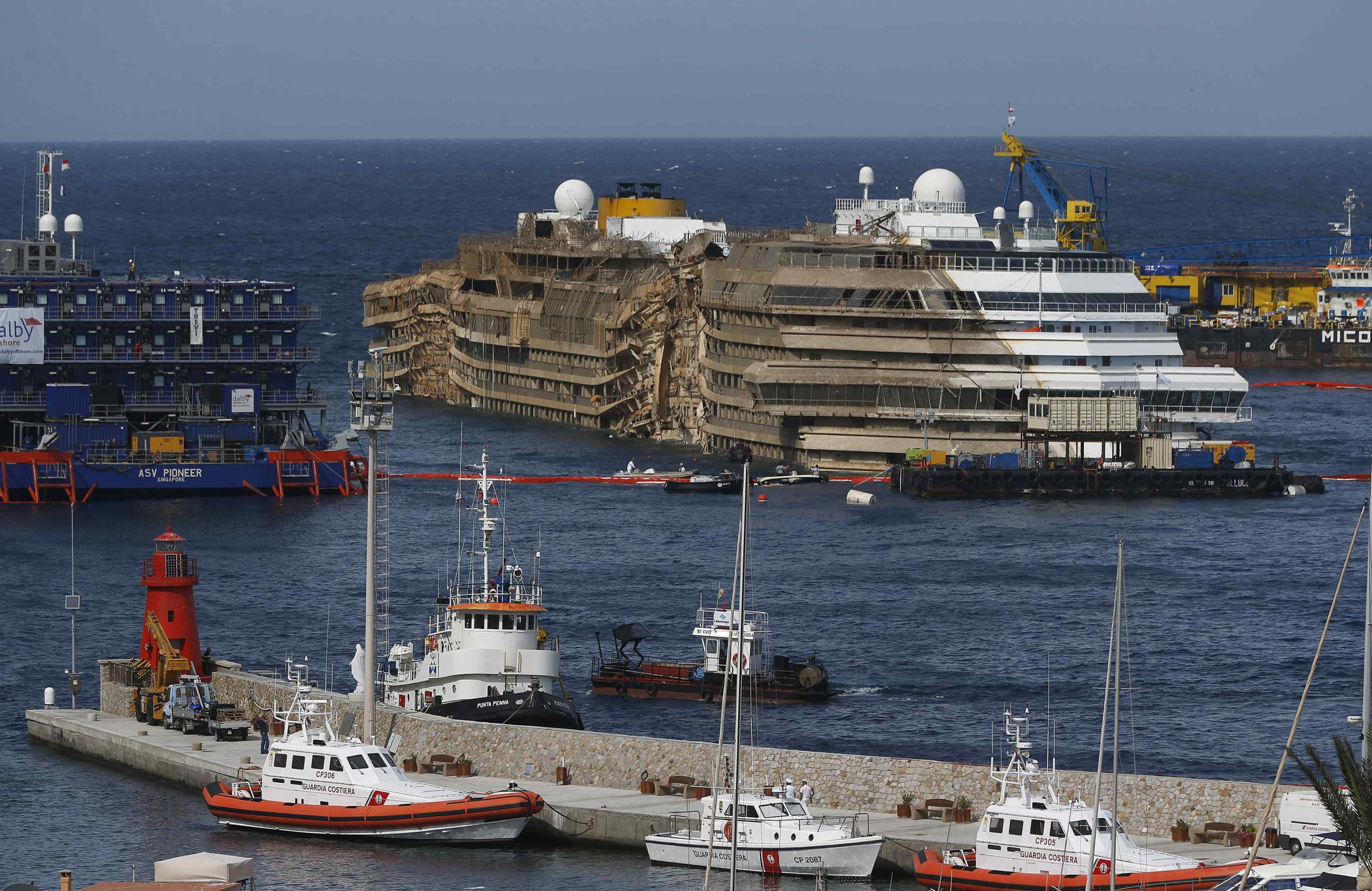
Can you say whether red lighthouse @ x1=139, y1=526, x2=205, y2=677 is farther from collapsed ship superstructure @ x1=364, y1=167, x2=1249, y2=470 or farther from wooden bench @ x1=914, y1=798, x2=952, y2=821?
collapsed ship superstructure @ x1=364, y1=167, x2=1249, y2=470

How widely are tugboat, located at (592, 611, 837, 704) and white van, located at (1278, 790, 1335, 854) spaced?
72.5 ft

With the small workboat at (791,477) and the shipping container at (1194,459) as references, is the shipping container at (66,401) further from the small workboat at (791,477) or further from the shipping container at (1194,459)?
the shipping container at (1194,459)

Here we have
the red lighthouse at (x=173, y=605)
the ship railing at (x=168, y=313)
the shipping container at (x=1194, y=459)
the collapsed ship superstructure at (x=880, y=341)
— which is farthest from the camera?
the ship railing at (x=168, y=313)

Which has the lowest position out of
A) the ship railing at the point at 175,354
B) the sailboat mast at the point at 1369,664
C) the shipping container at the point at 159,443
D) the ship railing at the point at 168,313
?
the sailboat mast at the point at 1369,664

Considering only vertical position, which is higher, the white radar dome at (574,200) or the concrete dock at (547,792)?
the white radar dome at (574,200)

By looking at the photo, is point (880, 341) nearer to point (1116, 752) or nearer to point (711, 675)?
point (711, 675)

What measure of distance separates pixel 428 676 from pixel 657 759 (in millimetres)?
10874

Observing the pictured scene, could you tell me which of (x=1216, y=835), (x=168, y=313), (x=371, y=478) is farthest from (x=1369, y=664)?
(x=168, y=313)

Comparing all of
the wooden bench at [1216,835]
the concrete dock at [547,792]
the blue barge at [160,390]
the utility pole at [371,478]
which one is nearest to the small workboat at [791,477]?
the blue barge at [160,390]

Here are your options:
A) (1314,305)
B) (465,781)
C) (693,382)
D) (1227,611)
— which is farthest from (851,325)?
(1314,305)

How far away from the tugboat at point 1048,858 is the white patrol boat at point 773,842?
1.36m

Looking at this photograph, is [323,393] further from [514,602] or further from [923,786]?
[923,786]

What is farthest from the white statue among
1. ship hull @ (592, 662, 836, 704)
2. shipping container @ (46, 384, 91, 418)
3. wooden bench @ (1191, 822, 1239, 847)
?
shipping container @ (46, 384, 91, 418)

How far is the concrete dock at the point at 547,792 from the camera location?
49000 millimetres
